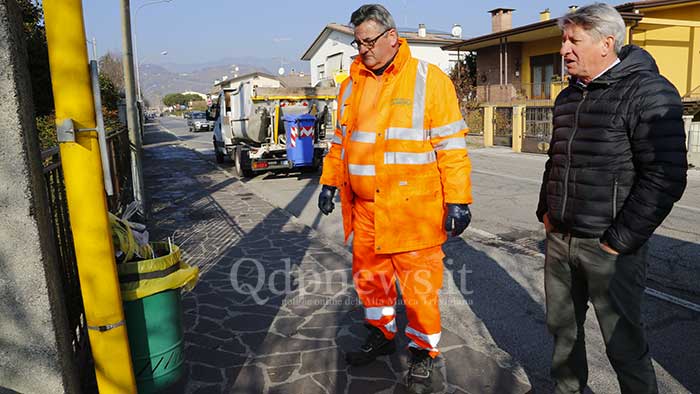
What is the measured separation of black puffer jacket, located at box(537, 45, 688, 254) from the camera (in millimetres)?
2176

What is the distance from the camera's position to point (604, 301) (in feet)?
8.02

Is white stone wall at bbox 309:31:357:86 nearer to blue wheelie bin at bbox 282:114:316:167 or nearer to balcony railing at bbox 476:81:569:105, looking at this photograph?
balcony railing at bbox 476:81:569:105

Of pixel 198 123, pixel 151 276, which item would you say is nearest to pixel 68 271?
pixel 151 276

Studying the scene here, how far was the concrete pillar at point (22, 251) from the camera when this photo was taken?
2.10m

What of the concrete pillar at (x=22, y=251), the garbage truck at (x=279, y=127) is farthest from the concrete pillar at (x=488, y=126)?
the concrete pillar at (x=22, y=251)

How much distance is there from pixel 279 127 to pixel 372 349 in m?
10.3

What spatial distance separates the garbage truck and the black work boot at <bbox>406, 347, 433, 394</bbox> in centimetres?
960

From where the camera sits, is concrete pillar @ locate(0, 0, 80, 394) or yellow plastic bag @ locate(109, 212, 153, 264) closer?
concrete pillar @ locate(0, 0, 80, 394)

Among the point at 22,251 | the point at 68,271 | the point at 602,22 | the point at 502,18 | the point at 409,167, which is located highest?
the point at 502,18

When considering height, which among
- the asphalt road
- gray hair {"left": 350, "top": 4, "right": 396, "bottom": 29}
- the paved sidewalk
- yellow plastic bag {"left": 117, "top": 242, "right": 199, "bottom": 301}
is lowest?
the asphalt road

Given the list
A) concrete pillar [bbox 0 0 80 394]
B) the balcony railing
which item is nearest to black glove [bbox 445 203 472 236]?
concrete pillar [bbox 0 0 80 394]

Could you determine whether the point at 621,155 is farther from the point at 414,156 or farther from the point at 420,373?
the point at 420,373

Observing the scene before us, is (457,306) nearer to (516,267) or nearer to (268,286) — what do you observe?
(516,267)

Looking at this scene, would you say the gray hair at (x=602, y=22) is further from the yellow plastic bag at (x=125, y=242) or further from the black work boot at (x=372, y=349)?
the yellow plastic bag at (x=125, y=242)
